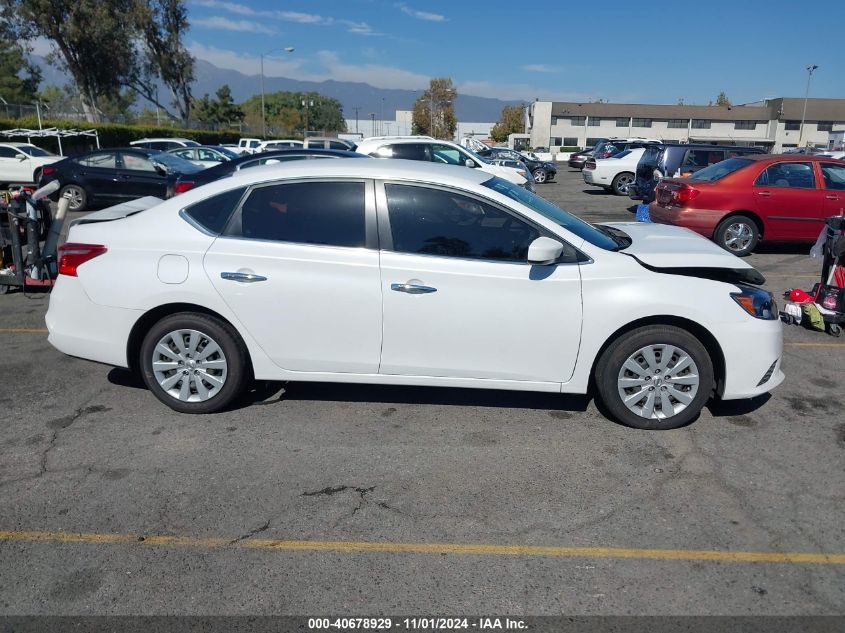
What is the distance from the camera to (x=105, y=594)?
288cm

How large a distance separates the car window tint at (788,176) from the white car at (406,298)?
6.67 m

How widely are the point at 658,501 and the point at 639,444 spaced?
2.18 ft

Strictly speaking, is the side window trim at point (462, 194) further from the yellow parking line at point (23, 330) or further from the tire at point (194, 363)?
the yellow parking line at point (23, 330)

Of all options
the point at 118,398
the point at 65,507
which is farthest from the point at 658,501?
the point at 118,398

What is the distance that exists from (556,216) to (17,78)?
78.6 m

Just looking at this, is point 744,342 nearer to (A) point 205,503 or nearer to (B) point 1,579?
(A) point 205,503

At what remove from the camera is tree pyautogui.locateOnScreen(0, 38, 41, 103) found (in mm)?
63062

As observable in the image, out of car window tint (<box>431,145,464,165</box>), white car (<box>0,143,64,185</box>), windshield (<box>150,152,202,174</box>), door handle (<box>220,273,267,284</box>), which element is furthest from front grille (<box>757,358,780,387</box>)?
white car (<box>0,143,64,185</box>)

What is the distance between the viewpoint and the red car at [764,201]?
10.1 metres

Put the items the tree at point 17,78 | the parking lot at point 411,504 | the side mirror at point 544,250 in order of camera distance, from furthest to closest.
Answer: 1. the tree at point 17,78
2. the side mirror at point 544,250
3. the parking lot at point 411,504

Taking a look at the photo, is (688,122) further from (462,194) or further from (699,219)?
(462,194)

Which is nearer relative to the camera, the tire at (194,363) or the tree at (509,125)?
the tire at (194,363)

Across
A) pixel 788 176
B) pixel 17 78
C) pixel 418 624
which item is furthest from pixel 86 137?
pixel 17 78

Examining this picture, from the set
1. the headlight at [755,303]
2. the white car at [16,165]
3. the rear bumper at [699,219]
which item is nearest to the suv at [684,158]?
the rear bumper at [699,219]
